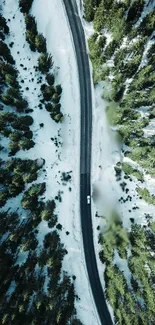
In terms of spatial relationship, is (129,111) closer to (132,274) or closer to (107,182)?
(107,182)

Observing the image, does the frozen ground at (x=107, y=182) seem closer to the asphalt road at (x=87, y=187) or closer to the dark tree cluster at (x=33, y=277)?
the asphalt road at (x=87, y=187)

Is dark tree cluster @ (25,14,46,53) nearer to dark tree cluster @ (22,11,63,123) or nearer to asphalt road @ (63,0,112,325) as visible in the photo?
dark tree cluster @ (22,11,63,123)

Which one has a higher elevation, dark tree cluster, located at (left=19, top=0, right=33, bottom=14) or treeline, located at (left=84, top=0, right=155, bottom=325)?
dark tree cluster, located at (left=19, top=0, right=33, bottom=14)

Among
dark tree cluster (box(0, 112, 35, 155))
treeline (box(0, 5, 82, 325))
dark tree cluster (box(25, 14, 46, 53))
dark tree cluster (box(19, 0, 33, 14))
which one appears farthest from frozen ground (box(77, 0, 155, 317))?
dark tree cluster (box(19, 0, 33, 14))

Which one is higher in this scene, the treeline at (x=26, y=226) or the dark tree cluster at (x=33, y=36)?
the dark tree cluster at (x=33, y=36)

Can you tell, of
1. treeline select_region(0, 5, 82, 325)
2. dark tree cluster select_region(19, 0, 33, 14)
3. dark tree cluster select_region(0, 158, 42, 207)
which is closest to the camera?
treeline select_region(0, 5, 82, 325)

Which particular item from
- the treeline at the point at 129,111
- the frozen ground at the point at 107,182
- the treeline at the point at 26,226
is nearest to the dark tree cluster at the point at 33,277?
the treeline at the point at 26,226

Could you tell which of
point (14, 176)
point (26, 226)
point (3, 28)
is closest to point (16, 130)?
point (14, 176)

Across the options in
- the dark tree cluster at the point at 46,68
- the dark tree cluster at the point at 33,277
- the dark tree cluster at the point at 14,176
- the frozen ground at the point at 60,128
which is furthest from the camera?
the frozen ground at the point at 60,128

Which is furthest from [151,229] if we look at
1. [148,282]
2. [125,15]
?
[125,15]
